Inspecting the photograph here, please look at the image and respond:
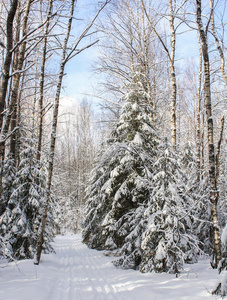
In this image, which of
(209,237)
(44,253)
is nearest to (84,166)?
(44,253)

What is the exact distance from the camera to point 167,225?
7.14 meters

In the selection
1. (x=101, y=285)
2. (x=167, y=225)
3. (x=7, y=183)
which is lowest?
(x=101, y=285)

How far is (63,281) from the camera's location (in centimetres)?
718

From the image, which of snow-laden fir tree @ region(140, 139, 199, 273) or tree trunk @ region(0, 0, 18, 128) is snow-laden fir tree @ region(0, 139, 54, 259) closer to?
snow-laden fir tree @ region(140, 139, 199, 273)

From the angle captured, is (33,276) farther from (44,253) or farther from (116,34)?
(116,34)

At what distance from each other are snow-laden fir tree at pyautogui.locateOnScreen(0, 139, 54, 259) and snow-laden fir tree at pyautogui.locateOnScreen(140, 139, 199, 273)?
4.90 meters

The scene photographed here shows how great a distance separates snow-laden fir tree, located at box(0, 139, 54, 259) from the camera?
9336 millimetres

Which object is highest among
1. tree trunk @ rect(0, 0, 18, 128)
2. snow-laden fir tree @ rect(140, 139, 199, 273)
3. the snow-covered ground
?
tree trunk @ rect(0, 0, 18, 128)

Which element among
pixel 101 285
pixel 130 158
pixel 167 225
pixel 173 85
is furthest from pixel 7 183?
pixel 173 85

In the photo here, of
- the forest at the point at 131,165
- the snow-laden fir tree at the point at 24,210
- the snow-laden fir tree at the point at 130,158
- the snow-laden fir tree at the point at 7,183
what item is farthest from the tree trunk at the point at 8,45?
the snow-laden fir tree at the point at 7,183

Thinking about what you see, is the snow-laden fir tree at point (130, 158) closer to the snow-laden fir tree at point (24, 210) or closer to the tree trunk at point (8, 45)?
the snow-laden fir tree at point (24, 210)

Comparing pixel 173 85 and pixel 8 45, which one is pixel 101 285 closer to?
pixel 8 45

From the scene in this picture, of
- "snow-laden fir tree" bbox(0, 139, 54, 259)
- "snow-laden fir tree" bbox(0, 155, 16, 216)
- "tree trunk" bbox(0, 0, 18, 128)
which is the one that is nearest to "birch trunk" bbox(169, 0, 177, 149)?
"snow-laden fir tree" bbox(0, 139, 54, 259)

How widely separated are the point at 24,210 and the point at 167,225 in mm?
5984
